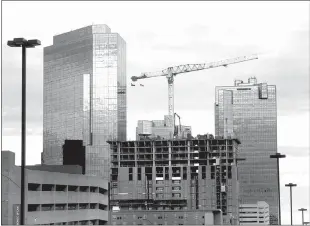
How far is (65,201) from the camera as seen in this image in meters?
107

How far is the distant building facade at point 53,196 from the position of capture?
86.2 m

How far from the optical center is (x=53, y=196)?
332 ft

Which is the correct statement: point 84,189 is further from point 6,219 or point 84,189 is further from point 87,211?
point 6,219

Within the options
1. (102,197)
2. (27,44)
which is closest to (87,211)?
(102,197)

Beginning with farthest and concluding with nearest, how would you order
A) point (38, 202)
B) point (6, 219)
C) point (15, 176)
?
1. point (38, 202)
2. point (15, 176)
3. point (6, 219)

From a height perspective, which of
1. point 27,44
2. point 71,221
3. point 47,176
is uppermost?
point 27,44

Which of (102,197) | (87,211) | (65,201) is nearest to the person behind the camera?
(65,201)

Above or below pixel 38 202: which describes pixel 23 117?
above

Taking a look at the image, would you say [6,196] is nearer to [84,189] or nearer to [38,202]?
[38,202]

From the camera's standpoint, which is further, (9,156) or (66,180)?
Result: (66,180)

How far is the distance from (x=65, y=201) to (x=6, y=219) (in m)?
24.1

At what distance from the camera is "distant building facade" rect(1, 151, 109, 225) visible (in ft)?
283

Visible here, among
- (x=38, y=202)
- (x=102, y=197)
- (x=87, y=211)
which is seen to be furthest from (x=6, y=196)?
(x=102, y=197)

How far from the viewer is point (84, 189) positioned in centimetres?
11850
